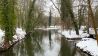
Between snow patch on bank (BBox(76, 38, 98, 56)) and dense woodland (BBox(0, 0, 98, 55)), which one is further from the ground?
dense woodland (BBox(0, 0, 98, 55))

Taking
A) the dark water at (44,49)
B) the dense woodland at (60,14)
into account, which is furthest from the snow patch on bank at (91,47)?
the dense woodland at (60,14)

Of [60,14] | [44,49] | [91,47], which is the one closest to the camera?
[91,47]

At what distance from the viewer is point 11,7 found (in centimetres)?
2466

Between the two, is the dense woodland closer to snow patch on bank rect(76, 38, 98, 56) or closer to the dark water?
snow patch on bank rect(76, 38, 98, 56)

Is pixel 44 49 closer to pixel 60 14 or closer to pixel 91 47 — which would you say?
pixel 91 47

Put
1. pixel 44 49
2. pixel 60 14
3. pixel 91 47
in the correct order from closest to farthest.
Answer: pixel 91 47, pixel 44 49, pixel 60 14

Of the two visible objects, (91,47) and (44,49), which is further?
(44,49)

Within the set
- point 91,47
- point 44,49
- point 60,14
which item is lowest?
point 44,49

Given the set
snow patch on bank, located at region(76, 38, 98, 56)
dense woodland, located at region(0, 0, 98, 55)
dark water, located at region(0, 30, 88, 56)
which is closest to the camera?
snow patch on bank, located at region(76, 38, 98, 56)

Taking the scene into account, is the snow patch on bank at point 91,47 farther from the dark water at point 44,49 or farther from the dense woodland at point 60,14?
the dense woodland at point 60,14

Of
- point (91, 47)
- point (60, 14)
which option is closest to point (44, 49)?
point (91, 47)

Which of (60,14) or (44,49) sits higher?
(60,14)

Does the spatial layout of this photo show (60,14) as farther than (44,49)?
Yes

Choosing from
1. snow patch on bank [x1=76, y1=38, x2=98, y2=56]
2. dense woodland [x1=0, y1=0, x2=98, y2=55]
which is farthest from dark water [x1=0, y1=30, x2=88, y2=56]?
dense woodland [x1=0, y1=0, x2=98, y2=55]
